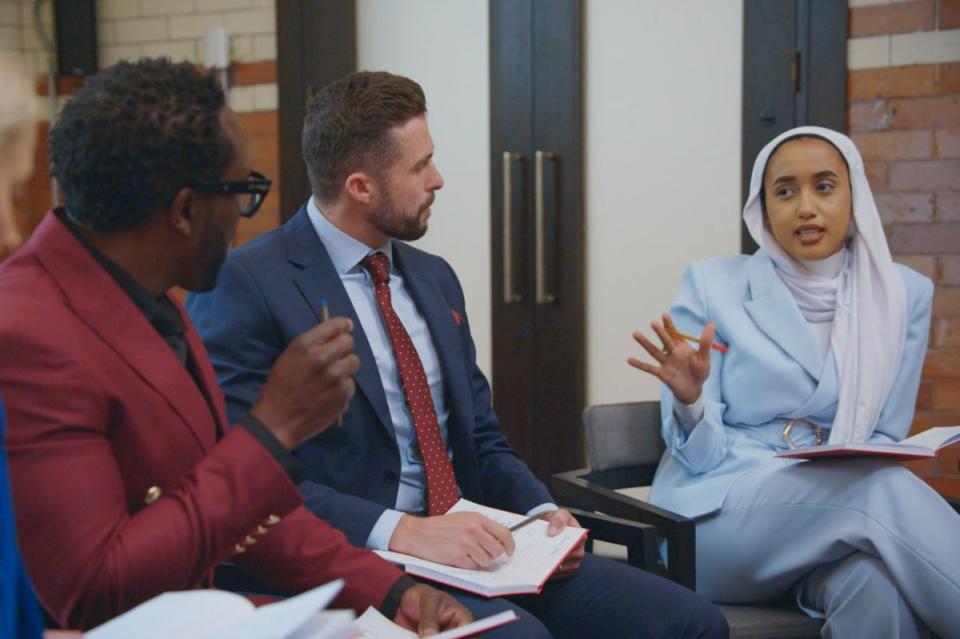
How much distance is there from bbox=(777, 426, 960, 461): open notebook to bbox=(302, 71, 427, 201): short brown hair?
1044 mm

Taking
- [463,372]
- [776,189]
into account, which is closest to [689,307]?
[776,189]

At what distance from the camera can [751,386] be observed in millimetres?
2643

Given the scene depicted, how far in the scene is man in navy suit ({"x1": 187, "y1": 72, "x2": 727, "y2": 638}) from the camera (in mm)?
2043

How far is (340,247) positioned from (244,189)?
79 cm

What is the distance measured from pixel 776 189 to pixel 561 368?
1.32 m

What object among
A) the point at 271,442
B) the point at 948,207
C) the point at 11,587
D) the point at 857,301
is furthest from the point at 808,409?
the point at 11,587

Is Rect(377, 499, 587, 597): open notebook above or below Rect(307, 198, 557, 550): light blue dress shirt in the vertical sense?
below

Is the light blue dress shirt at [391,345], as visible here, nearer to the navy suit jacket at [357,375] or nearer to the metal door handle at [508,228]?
the navy suit jacket at [357,375]

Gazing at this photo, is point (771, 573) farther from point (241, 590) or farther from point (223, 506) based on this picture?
point (223, 506)

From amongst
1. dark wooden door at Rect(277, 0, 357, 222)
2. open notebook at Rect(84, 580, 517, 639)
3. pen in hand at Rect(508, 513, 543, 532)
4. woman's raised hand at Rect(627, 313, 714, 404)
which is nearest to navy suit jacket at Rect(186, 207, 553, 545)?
pen in hand at Rect(508, 513, 543, 532)

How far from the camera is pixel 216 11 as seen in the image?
4.32 meters

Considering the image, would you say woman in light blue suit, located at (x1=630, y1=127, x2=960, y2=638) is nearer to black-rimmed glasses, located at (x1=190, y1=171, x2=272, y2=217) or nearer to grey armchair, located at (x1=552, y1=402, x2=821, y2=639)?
grey armchair, located at (x1=552, y1=402, x2=821, y2=639)

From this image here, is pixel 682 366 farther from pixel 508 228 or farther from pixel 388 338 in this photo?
pixel 508 228

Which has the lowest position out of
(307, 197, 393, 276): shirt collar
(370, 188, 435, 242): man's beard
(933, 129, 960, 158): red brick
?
(307, 197, 393, 276): shirt collar
